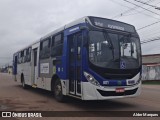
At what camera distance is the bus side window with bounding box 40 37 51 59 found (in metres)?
13.8

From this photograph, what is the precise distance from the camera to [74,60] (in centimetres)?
1055

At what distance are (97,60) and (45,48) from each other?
5425 millimetres

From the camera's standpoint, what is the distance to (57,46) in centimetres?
1244

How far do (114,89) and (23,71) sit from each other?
37.8 feet

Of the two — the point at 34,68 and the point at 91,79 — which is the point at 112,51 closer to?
the point at 91,79

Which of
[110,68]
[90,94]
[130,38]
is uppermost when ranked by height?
[130,38]

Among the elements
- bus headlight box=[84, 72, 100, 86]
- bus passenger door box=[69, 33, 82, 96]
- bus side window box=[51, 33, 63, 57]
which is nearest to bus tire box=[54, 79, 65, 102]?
bus passenger door box=[69, 33, 82, 96]

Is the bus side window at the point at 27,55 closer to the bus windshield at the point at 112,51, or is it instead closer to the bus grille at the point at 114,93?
the bus windshield at the point at 112,51

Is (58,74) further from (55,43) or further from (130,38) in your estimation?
(130,38)

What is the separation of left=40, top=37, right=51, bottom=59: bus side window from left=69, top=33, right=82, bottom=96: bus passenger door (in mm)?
3033

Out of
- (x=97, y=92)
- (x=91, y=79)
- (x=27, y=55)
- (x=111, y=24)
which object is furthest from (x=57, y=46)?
(x=27, y=55)

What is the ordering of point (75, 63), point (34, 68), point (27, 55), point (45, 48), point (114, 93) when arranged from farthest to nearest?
point (27, 55) < point (34, 68) < point (45, 48) < point (75, 63) < point (114, 93)

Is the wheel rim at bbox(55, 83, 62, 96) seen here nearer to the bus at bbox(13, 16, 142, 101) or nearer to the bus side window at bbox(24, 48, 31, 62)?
the bus at bbox(13, 16, 142, 101)

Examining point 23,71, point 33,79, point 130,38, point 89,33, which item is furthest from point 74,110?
point 23,71
